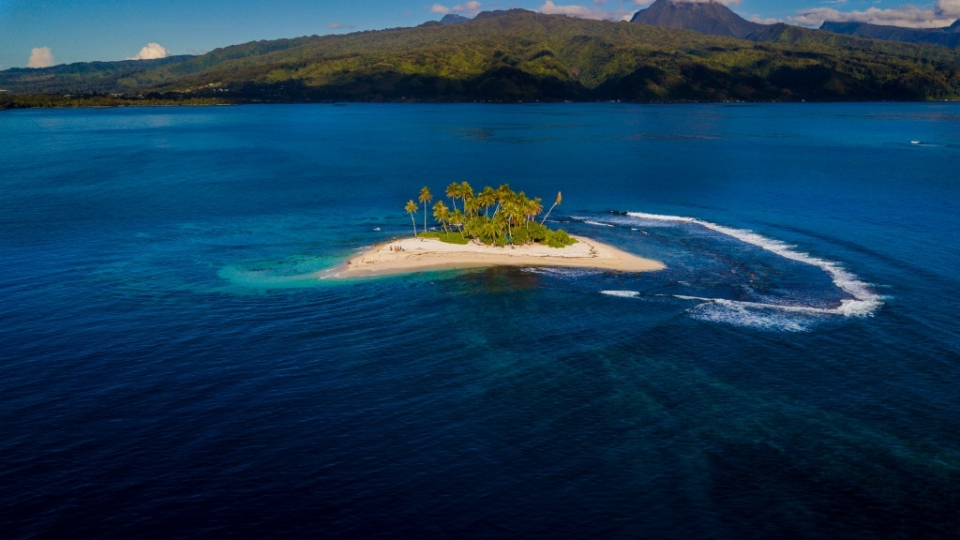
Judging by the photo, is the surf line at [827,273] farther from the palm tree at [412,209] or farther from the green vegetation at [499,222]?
the palm tree at [412,209]

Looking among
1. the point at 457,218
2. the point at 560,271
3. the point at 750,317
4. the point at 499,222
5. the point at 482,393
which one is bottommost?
the point at 482,393

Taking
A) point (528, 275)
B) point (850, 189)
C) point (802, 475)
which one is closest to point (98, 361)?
point (528, 275)

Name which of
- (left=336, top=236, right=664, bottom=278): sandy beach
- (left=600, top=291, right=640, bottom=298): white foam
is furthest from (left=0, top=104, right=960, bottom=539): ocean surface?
(left=336, top=236, right=664, bottom=278): sandy beach

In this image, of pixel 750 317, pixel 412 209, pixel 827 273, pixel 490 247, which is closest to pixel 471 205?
pixel 490 247

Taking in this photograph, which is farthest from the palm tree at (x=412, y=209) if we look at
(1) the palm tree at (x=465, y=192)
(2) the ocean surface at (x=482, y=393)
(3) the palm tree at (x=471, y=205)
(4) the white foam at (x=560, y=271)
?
(4) the white foam at (x=560, y=271)

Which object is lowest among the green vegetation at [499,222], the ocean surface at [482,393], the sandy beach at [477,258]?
the ocean surface at [482,393]

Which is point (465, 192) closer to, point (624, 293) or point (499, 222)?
point (499, 222)

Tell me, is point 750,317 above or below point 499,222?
below

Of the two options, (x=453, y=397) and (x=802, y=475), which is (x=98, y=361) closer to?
(x=453, y=397)
